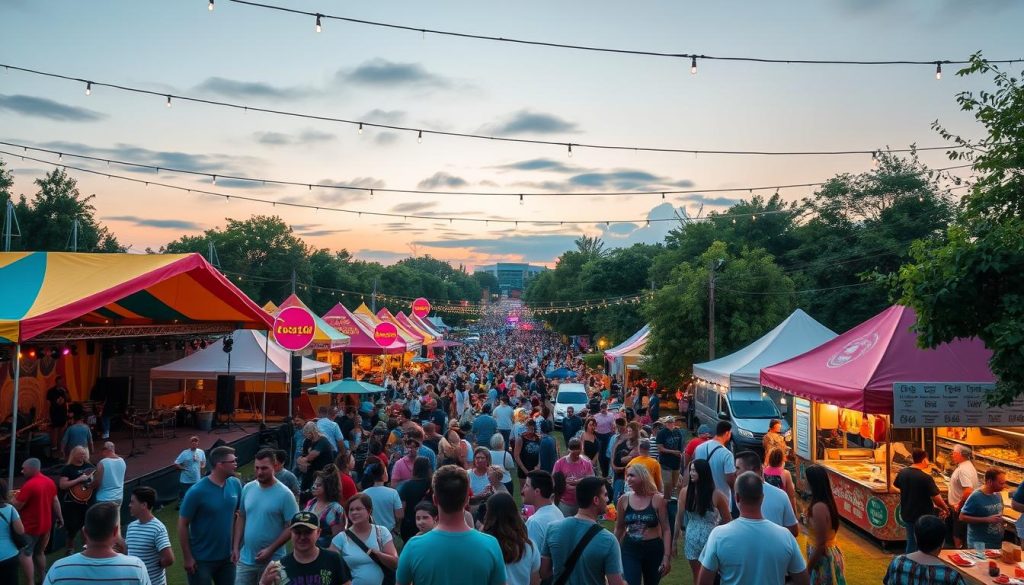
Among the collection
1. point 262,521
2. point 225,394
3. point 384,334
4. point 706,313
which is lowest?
point 225,394

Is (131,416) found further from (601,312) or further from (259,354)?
(601,312)

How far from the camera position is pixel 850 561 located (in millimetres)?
8961

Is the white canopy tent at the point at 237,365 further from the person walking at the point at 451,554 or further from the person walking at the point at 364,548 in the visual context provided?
the person walking at the point at 451,554

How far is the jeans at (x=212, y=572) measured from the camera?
5.82 meters

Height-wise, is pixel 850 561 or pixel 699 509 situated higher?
pixel 699 509

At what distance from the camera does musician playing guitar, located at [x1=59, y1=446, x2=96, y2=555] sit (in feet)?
27.1

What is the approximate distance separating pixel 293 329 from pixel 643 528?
12.9 meters

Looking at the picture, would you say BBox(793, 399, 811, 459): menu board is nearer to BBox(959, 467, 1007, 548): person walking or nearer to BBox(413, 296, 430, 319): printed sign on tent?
BBox(959, 467, 1007, 548): person walking

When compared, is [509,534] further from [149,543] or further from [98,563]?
[149,543]

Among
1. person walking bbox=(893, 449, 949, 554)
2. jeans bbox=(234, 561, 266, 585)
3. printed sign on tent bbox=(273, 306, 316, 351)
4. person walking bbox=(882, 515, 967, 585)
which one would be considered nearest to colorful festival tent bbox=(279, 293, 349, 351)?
printed sign on tent bbox=(273, 306, 316, 351)

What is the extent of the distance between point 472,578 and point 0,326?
8.03 meters

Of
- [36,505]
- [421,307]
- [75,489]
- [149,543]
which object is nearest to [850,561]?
[149,543]

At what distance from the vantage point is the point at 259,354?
62.3 feet

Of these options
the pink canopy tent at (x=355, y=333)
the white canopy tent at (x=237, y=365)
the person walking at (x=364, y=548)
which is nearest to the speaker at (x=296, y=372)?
the white canopy tent at (x=237, y=365)
